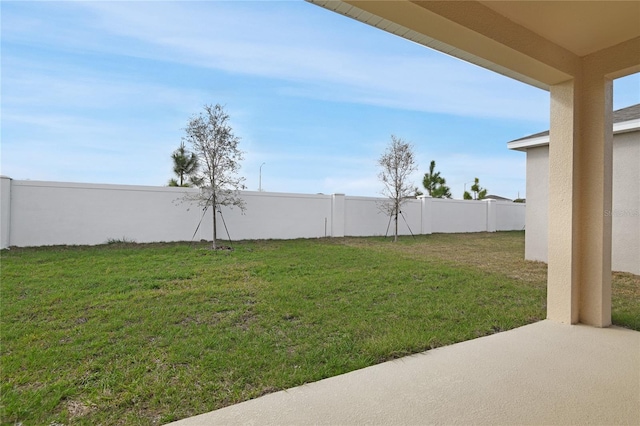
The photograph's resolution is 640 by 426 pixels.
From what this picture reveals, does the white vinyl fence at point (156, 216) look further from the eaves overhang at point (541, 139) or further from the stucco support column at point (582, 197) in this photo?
the stucco support column at point (582, 197)

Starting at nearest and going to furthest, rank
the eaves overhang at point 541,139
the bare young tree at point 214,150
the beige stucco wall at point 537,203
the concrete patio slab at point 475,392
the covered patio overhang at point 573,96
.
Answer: the concrete patio slab at point 475,392, the covered patio overhang at point 573,96, the eaves overhang at point 541,139, the beige stucco wall at point 537,203, the bare young tree at point 214,150

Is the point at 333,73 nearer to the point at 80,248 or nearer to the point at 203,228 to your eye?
the point at 203,228

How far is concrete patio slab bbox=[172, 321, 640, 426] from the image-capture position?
1857 millimetres

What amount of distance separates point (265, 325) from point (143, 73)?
5.73 meters

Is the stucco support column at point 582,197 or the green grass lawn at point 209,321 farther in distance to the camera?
the stucco support column at point 582,197

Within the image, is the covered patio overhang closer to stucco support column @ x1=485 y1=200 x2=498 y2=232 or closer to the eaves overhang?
the eaves overhang

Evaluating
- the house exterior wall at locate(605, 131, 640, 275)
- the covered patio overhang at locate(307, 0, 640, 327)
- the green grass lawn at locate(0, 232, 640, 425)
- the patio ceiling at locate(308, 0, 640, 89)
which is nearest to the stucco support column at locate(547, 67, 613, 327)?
the covered patio overhang at locate(307, 0, 640, 327)

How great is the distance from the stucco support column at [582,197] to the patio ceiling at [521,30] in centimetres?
26

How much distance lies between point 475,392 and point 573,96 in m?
3.09

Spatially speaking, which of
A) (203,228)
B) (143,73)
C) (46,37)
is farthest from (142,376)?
(203,228)

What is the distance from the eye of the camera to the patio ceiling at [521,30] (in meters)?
2.32

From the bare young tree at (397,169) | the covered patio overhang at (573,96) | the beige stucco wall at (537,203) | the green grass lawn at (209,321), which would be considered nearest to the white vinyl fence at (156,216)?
the bare young tree at (397,169)

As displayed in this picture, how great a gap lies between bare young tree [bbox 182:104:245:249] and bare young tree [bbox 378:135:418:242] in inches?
247

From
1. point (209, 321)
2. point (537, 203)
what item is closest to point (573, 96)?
point (209, 321)
